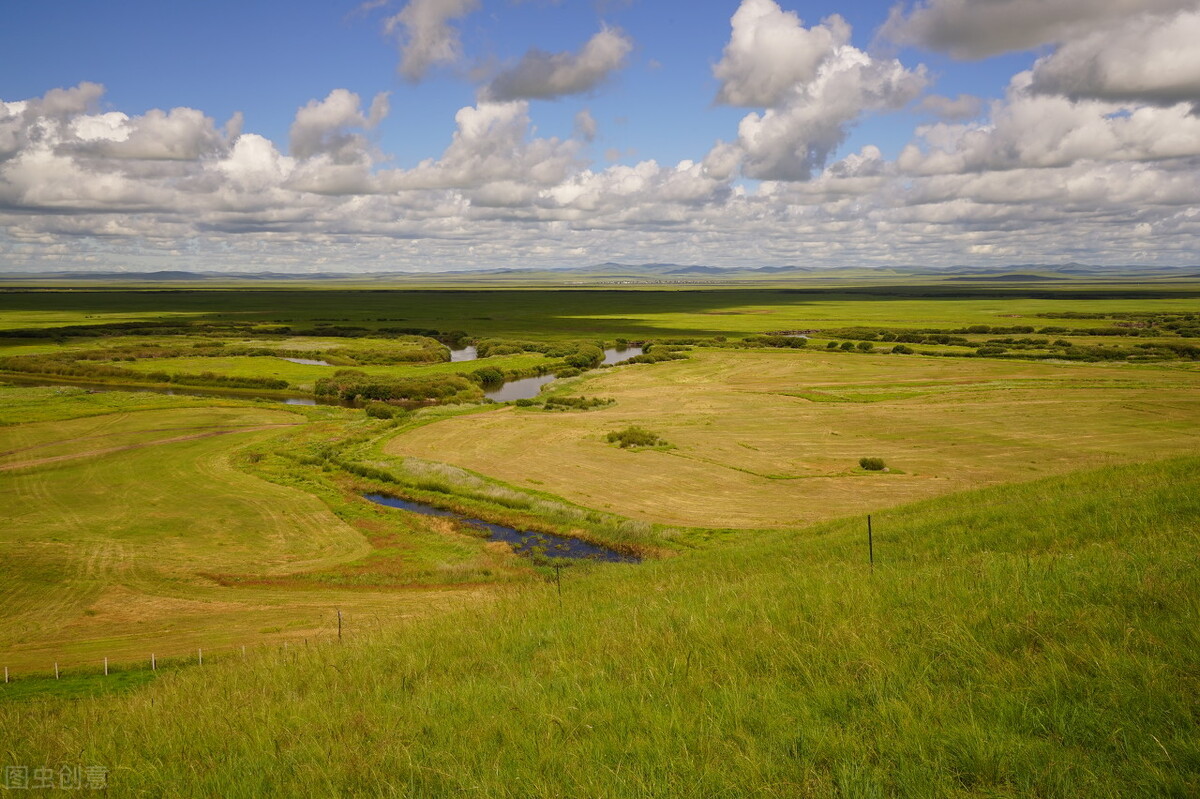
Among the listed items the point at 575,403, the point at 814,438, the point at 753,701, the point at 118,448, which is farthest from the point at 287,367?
the point at 753,701

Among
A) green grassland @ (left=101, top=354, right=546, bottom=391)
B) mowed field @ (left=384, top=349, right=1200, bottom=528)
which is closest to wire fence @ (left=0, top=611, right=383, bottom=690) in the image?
mowed field @ (left=384, top=349, right=1200, bottom=528)

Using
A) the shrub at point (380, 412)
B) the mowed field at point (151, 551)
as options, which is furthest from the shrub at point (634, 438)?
the shrub at point (380, 412)

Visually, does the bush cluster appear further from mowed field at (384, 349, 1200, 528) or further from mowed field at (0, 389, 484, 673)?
mowed field at (0, 389, 484, 673)

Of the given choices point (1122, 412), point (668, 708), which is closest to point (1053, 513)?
point (668, 708)

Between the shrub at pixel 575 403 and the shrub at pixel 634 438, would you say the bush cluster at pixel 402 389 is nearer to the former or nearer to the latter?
the shrub at pixel 575 403

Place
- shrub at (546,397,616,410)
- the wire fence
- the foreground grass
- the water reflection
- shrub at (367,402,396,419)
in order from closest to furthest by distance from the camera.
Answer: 1. the foreground grass
2. the wire fence
3. the water reflection
4. shrub at (367,402,396,419)
5. shrub at (546,397,616,410)

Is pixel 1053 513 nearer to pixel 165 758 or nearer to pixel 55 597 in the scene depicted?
pixel 165 758
